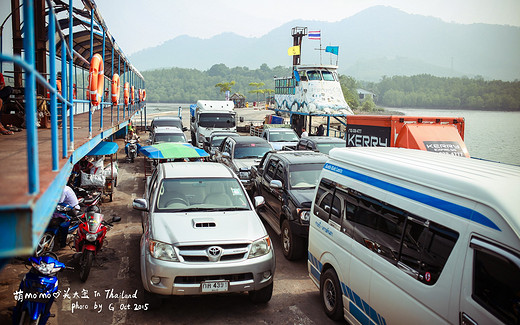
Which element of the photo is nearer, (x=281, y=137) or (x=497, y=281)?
(x=497, y=281)

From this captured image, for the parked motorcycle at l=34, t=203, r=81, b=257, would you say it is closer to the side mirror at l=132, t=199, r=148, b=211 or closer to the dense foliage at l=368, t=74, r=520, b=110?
the side mirror at l=132, t=199, r=148, b=211

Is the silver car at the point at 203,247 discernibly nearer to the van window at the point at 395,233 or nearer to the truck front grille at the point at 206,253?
the truck front grille at the point at 206,253

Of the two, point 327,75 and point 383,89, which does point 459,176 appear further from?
point 383,89

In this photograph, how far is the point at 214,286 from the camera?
4.76m

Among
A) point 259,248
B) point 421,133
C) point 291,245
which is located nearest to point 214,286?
point 259,248

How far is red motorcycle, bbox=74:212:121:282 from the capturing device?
19.7 feet

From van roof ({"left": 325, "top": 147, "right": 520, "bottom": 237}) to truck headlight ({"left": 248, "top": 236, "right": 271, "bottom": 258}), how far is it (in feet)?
5.09

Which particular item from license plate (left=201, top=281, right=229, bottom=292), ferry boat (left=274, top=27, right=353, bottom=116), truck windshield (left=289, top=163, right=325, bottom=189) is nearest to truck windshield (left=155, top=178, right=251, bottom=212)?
license plate (left=201, top=281, right=229, bottom=292)

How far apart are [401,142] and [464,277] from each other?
→ 242 inches

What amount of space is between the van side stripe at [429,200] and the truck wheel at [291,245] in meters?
2.35

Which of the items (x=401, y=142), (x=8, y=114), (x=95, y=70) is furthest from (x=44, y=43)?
(x=401, y=142)

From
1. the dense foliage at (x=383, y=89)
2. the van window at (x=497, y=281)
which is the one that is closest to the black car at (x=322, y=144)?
the van window at (x=497, y=281)

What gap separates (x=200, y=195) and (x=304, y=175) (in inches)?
99.4

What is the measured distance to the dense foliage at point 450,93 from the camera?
71500 mm
